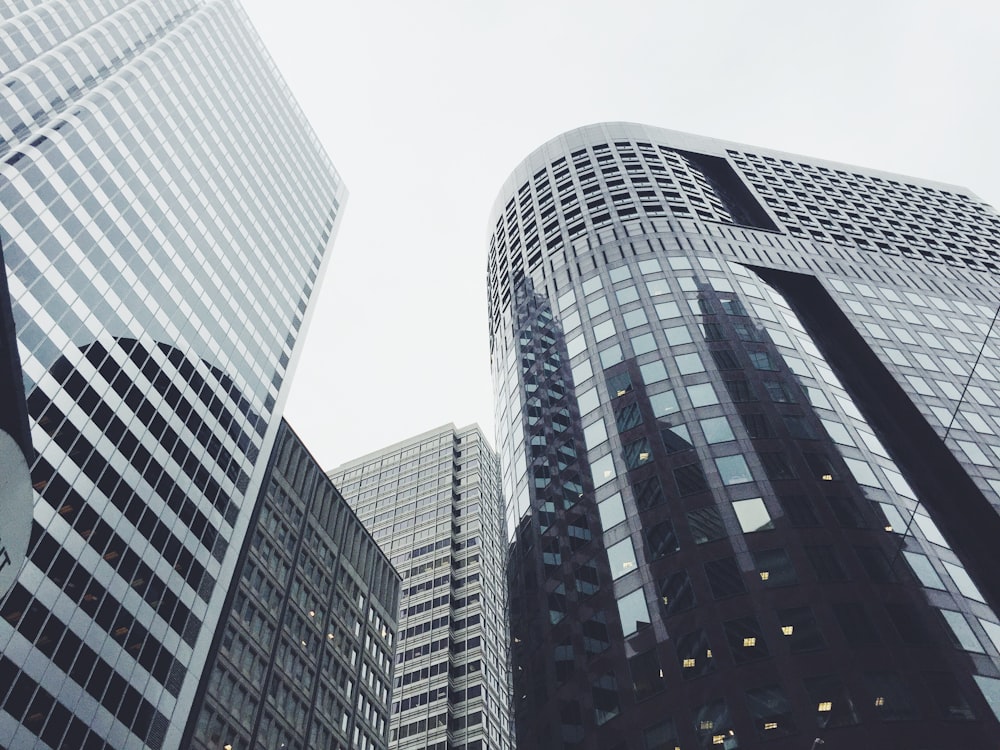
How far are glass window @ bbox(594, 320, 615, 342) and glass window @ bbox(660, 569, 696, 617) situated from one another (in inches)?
918

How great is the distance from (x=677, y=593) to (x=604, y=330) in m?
25.5

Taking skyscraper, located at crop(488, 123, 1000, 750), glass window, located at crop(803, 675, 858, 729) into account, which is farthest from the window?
glass window, located at crop(803, 675, 858, 729)

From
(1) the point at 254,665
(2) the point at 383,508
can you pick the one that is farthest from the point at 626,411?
(2) the point at 383,508

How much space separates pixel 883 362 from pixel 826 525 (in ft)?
82.6

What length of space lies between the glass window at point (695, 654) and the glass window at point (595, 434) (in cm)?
1706

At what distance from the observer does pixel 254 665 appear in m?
68.4

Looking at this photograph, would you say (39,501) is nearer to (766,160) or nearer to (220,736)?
(220,736)

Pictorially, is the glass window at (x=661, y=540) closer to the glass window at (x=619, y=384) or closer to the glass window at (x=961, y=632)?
the glass window at (x=619, y=384)

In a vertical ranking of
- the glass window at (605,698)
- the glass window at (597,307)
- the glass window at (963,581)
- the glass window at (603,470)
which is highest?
the glass window at (597,307)

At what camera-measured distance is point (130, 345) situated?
221ft

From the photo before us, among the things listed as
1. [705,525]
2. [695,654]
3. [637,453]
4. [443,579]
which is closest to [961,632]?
[695,654]

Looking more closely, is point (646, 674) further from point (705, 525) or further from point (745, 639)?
point (705, 525)

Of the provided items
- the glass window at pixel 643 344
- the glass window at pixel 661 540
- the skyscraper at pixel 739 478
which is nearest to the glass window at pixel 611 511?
the skyscraper at pixel 739 478

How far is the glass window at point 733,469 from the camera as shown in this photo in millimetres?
50500
